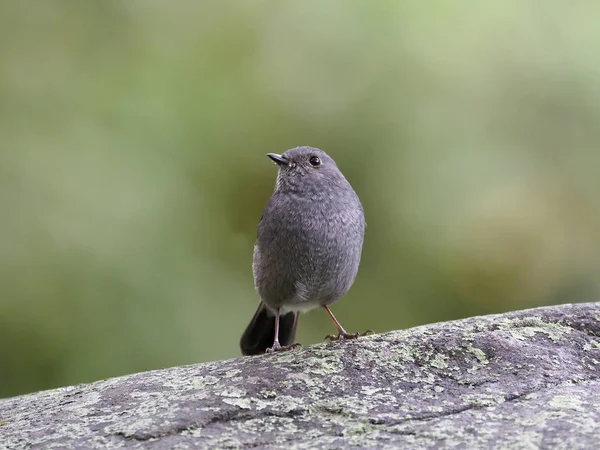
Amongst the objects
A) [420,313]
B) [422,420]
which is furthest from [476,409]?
[420,313]

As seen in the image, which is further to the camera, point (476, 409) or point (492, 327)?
point (492, 327)

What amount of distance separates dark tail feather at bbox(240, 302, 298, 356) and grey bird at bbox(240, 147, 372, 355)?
0.63ft

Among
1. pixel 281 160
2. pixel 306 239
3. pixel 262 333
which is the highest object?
pixel 281 160

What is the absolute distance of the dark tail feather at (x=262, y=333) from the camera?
4.84 meters

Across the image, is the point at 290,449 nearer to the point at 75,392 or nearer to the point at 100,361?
the point at 75,392

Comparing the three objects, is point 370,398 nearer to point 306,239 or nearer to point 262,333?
point 306,239

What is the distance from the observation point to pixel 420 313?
5.72m

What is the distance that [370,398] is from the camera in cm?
286

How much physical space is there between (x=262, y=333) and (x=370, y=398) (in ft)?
6.90

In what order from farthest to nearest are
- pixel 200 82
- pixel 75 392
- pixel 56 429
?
pixel 200 82 < pixel 75 392 < pixel 56 429

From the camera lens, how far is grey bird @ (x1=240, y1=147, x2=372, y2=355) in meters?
4.24

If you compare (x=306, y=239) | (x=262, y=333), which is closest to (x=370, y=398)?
(x=306, y=239)

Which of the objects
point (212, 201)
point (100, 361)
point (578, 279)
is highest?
point (212, 201)

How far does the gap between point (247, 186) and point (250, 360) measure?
2672 mm
